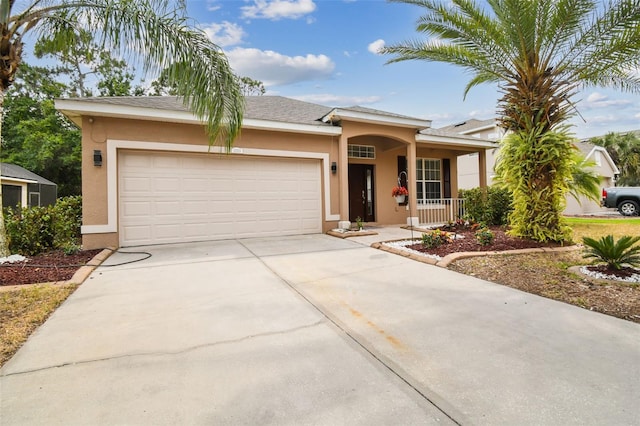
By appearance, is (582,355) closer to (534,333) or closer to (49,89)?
(534,333)

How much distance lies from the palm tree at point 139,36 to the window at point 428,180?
27.8ft

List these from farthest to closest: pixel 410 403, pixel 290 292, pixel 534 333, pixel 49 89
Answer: pixel 49 89 → pixel 290 292 → pixel 534 333 → pixel 410 403

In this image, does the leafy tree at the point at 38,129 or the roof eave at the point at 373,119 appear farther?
the leafy tree at the point at 38,129

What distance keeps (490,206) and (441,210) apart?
1.82 metres

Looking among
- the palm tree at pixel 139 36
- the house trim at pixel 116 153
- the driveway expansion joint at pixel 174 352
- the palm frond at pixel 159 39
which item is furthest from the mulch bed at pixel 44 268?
the palm frond at pixel 159 39

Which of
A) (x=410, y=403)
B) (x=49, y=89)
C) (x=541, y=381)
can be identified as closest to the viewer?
(x=410, y=403)

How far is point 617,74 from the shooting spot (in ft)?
20.7

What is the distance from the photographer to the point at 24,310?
136 inches

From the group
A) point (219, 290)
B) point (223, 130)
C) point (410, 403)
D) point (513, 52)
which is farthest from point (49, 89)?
point (410, 403)

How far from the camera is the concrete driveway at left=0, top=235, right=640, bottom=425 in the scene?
1791mm

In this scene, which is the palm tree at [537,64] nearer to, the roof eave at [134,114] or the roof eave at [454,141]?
the roof eave at [454,141]

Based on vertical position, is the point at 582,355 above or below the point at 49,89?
below

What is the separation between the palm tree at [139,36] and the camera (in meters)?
5.30

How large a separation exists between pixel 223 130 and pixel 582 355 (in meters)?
6.95
